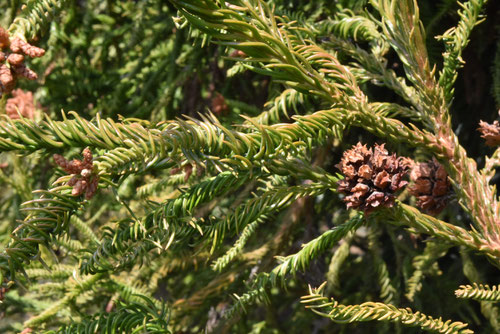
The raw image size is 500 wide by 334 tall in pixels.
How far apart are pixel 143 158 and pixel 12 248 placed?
0.58 feet

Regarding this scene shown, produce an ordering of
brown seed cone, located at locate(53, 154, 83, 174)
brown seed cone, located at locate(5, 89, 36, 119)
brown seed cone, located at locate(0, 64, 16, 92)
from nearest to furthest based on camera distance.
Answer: brown seed cone, located at locate(53, 154, 83, 174) < brown seed cone, located at locate(0, 64, 16, 92) < brown seed cone, located at locate(5, 89, 36, 119)

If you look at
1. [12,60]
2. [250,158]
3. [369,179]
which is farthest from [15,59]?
[369,179]

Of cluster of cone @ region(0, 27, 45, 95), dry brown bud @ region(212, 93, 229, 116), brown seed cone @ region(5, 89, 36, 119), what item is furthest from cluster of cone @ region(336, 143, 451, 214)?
brown seed cone @ region(5, 89, 36, 119)

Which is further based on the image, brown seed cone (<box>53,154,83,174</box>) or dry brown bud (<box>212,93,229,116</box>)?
dry brown bud (<box>212,93,229,116</box>)

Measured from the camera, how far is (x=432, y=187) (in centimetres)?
82

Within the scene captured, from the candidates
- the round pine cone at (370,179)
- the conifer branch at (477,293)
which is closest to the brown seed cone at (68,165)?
the round pine cone at (370,179)

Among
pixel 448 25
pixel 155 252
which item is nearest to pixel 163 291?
pixel 155 252

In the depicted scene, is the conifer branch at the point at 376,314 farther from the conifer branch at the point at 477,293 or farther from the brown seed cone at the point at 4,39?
the brown seed cone at the point at 4,39

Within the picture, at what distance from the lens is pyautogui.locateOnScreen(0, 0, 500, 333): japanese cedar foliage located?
63 cm

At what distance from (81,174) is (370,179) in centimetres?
36

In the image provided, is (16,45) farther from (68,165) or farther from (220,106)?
(220,106)

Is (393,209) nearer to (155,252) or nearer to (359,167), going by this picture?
(359,167)

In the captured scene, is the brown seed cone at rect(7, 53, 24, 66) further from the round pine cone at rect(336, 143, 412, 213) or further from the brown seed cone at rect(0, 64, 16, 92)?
the round pine cone at rect(336, 143, 412, 213)

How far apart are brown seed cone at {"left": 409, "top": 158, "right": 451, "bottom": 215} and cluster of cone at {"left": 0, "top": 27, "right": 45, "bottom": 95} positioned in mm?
600
